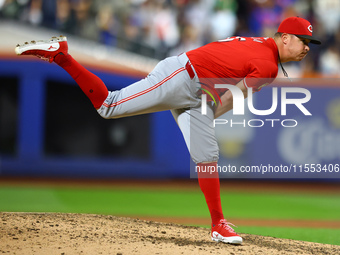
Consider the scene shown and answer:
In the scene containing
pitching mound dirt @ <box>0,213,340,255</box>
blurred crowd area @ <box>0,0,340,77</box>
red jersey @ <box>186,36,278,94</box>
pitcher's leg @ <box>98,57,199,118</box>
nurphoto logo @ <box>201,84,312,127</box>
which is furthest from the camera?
blurred crowd area @ <box>0,0,340,77</box>

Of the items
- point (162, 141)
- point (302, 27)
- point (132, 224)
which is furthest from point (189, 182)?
point (302, 27)

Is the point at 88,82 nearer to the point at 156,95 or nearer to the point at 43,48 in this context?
the point at 43,48

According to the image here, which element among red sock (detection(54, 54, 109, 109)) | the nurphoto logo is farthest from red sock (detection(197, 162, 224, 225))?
the nurphoto logo

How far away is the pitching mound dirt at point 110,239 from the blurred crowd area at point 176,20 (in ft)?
19.0

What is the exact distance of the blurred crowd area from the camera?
369 inches

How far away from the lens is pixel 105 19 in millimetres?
9789

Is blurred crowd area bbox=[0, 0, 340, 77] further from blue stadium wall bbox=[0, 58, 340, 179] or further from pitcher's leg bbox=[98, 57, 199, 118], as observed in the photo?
pitcher's leg bbox=[98, 57, 199, 118]

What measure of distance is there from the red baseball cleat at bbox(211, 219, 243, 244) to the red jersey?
3.20 feet

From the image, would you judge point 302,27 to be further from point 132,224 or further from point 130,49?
point 130,49

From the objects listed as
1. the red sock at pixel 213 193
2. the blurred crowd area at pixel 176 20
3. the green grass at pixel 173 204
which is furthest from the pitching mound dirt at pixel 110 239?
the blurred crowd area at pixel 176 20

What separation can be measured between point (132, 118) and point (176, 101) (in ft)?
21.3


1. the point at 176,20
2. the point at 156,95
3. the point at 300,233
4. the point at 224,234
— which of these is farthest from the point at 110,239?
the point at 176,20

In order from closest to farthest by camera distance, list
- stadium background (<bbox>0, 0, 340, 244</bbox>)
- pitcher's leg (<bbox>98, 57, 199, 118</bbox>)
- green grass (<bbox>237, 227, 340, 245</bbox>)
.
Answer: pitcher's leg (<bbox>98, 57, 199, 118</bbox>)
green grass (<bbox>237, 227, 340, 245</bbox>)
stadium background (<bbox>0, 0, 340, 244</bbox>)

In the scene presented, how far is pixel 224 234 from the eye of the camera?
361 cm
